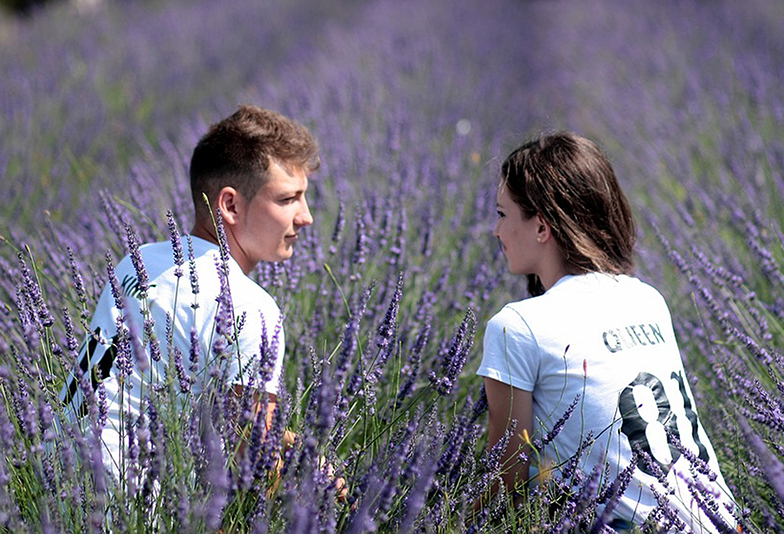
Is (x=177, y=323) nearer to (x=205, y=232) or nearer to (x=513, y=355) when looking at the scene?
(x=205, y=232)

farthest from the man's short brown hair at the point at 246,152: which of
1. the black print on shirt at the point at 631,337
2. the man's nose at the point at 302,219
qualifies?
the black print on shirt at the point at 631,337

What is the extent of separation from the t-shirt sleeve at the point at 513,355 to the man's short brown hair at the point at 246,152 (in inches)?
32.2

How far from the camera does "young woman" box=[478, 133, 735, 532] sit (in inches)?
72.6

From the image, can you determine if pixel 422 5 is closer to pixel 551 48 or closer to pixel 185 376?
pixel 551 48

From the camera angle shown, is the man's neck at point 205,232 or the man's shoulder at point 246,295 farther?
the man's neck at point 205,232

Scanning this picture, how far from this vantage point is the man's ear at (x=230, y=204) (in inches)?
90.2

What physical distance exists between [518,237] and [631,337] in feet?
1.34

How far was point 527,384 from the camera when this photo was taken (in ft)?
6.33

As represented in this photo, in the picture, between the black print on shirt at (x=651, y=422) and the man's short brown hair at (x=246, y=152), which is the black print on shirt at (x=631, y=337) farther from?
the man's short brown hair at (x=246, y=152)

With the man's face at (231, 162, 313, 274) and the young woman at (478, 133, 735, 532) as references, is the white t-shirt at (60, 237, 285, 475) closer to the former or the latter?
the man's face at (231, 162, 313, 274)

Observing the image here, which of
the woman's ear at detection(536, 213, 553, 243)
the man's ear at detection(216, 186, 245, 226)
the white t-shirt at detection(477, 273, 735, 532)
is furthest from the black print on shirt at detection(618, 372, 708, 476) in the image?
the man's ear at detection(216, 186, 245, 226)

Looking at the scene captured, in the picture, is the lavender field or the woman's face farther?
the woman's face

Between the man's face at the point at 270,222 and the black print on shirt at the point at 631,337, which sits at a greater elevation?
the man's face at the point at 270,222

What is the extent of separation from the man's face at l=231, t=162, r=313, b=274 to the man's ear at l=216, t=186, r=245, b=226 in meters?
0.02
